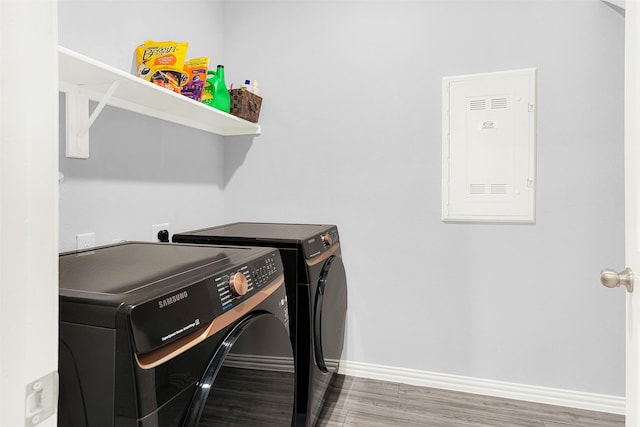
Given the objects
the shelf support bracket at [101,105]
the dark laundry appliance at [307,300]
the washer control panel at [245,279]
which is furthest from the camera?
the dark laundry appliance at [307,300]

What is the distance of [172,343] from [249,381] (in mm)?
271

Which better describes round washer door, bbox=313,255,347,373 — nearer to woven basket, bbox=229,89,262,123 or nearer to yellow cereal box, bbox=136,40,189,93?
woven basket, bbox=229,89,262,123

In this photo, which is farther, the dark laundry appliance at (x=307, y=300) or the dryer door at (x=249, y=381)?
the dark laundry appliance at (x=307, y=300)

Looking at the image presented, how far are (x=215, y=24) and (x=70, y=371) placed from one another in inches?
87.1

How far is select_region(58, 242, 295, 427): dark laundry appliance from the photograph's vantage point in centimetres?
68

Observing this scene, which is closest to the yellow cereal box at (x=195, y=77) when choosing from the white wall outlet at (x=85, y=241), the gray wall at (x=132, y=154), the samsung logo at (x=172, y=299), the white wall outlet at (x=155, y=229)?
the gray wall at (x=132, y=154)

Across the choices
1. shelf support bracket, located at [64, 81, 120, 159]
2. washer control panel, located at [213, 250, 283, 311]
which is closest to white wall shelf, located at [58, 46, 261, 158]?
shelf support bracket, located at [64, 81, 120, 159]

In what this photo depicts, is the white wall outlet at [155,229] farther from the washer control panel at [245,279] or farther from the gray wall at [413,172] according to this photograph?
the washer control panel at [245,279]

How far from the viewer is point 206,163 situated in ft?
7.54

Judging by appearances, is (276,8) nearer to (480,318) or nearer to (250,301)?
(250,301)

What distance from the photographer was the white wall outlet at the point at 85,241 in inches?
56.7

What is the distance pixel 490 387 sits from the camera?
209 centimetres

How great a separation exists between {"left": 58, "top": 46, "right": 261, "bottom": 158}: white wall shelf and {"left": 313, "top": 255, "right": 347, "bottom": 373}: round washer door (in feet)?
3.16
